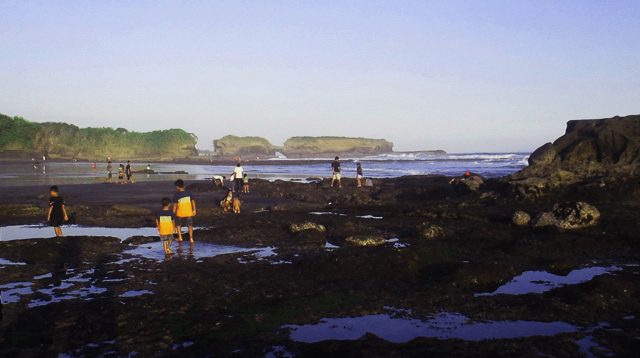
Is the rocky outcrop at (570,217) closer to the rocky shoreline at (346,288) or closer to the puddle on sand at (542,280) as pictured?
the rocky shoreline at (346,288)

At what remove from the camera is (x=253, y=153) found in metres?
187

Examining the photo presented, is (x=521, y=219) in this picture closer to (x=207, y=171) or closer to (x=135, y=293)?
(x=135, y=293)

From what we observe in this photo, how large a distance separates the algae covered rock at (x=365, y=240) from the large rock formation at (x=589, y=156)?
9828 millimetres

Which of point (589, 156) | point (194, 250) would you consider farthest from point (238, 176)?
point (589, 156)

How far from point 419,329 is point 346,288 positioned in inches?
106

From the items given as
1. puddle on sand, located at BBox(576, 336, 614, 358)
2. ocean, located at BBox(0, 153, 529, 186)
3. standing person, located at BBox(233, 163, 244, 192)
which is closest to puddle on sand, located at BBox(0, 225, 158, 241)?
standing person, located at BBox(233, 163, 244, 192)

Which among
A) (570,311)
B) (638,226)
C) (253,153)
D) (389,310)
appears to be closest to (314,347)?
(389,310)

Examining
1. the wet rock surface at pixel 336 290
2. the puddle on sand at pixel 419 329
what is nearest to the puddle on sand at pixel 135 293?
the wet rock surface at pixel 336 290

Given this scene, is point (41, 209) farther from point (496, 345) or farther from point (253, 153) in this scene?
point (253, 153)

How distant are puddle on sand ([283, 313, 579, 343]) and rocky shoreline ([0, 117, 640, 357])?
0.11 ft

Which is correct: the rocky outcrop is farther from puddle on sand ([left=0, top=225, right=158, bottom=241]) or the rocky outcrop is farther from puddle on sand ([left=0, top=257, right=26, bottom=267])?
puddle on sand ([left=0, top=257, right=26, bottom=267])

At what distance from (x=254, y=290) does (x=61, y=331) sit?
360cm

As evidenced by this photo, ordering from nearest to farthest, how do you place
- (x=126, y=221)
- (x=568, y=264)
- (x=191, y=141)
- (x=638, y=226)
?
(x=568, y=264), (x=638, y=226), (x=126, y=221), (x=191, y=141)

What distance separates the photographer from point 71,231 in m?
18.5
